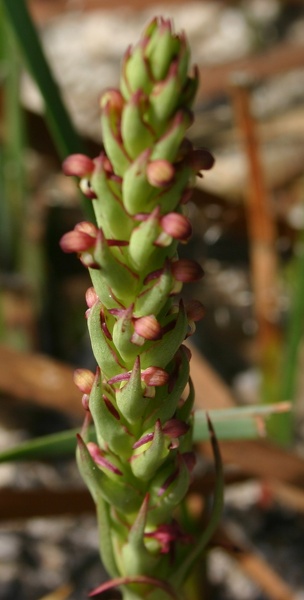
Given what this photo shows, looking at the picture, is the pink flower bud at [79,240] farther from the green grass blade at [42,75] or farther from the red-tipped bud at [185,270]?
the green grass blade at [42,75]

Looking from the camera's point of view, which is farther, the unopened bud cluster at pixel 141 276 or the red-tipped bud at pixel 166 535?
the red-tipped bud at pixel 166 535

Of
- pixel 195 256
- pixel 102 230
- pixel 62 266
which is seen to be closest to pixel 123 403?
pixel 102 230

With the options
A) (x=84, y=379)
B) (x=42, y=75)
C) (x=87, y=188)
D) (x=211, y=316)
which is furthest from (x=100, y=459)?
(x=211, y=316)

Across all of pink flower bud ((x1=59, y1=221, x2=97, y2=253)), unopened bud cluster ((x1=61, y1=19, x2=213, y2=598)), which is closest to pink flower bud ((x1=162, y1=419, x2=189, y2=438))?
unopened bud cluster ((x1=61, y1=19, x2=213, y2=598))

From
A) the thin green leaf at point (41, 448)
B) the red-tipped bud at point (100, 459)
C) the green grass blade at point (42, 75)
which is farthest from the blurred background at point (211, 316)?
the red-tipped bud at point (100, 459)

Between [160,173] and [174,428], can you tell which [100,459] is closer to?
[174,428]
